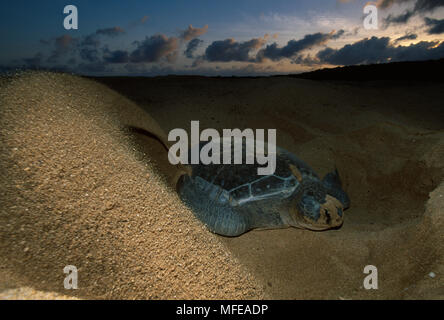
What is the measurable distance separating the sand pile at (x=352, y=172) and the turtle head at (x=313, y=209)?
0.11 metres

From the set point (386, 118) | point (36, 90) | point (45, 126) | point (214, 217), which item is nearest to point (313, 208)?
point (214, 217)

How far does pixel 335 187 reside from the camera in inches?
116

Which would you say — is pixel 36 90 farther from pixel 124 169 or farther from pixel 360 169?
pixel 360 169

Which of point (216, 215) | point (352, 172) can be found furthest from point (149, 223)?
point (352, 172)

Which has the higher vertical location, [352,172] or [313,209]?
[352,172]

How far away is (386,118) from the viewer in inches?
168

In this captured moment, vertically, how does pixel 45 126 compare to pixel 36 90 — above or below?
below

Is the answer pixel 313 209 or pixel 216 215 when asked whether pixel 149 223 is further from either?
pixel 313 209

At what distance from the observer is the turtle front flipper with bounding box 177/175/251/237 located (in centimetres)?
234

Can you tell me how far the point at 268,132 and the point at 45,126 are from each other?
11.1 ft

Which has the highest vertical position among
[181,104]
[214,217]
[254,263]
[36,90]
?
[181,104]

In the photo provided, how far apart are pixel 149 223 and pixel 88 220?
34 cm
